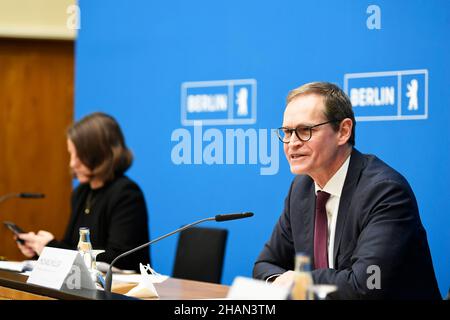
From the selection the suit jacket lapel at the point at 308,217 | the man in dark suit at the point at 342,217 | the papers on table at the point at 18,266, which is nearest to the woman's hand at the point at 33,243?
the papers on table at the point at 18,266

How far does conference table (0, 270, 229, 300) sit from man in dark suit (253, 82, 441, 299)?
269mm

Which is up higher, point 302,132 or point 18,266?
point 302,132

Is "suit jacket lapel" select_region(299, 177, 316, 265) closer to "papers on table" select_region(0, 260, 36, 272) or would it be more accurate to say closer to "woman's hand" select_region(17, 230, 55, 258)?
"papers on table" select_region(0, 260, 36, 272)

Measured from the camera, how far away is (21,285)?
231 centimetres

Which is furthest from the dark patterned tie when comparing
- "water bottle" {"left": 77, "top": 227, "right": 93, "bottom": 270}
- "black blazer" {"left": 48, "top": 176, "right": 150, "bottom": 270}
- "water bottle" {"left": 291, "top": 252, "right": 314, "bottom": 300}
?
"black blazer" {"left": 48, "top": 176, "right": 150, "bottom": 270}

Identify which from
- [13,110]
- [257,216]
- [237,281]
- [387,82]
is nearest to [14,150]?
[13,110]

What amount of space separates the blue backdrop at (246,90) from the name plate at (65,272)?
870 mm

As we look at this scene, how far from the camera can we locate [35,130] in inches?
254

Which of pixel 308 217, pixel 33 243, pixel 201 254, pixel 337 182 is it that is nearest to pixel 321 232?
pixel 308 217

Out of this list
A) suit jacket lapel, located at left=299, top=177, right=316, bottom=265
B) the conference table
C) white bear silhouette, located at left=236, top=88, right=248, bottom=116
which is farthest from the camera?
white bear silhouette, located at left=236, top=88, right=248, bottom=116

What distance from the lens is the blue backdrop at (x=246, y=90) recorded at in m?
3.26

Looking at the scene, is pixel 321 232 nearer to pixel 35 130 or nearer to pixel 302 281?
pixel 302 281

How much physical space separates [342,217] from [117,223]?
5.03 ft

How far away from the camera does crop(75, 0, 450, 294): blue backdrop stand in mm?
3262
